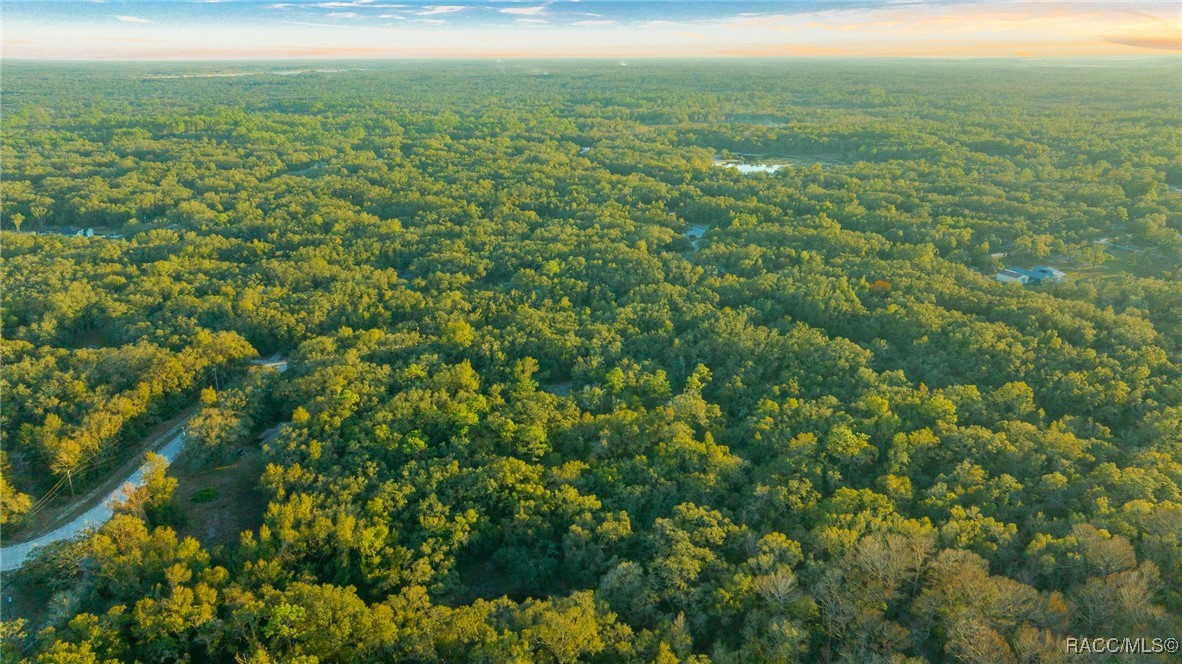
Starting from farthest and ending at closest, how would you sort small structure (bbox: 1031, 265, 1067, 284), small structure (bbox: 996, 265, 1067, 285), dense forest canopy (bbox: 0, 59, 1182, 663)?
small structure (bbox: 996, 265, 1067, 285) < small structure (bbox: 1031, 265, 1067, 284) < dense forest canopy (bbox: 0, 59, 1182, 663)

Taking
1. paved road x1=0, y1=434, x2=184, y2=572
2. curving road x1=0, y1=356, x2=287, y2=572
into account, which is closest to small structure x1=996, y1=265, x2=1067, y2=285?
curving road x1=0, y1=356, x2=287, y2=572

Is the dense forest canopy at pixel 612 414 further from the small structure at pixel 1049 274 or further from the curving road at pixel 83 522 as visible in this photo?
the small structure at pixel 1049 274

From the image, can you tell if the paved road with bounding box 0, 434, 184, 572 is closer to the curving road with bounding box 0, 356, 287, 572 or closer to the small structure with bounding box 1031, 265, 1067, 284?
the curving road with bounding box 0, 356, 287, 572

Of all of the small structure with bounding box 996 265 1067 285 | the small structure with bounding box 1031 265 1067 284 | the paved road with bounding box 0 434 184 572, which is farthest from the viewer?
the small structure with bounding box 996 265 1067 285

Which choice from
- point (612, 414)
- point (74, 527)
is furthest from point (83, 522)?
point (612, 414)

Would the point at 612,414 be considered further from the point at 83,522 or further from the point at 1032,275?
the point at 1032,275

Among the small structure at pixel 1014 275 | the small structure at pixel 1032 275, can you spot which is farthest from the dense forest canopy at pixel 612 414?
the small structure at pixel 1032 275

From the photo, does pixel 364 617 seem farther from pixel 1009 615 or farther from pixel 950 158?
pixel 950 158
